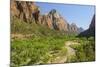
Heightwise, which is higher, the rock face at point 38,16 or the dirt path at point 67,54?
the rock face at point 38,16

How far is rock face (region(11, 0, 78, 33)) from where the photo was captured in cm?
273

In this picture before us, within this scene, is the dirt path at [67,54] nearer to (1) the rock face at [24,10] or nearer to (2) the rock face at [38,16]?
(2) the rock face at [38,16]

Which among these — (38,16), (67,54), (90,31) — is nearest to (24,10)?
(38,16)

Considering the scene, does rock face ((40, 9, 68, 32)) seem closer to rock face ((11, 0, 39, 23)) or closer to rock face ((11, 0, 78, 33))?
rock face ((11, 0, 78, 33))

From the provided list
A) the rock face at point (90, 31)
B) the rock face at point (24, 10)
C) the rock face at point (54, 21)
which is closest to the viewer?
the rock face at point (24, 10)

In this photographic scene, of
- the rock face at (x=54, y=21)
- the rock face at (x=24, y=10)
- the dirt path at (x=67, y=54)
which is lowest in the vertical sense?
the dirt path at (x=67, y=54)

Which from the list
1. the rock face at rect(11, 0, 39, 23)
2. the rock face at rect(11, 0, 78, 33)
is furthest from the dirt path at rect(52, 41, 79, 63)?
the rock face at rect(11, 0, 39, 23)

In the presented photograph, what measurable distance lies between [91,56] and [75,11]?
0.70 metres

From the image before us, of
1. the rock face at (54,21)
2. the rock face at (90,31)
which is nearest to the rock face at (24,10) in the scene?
the rock face at (54,21)

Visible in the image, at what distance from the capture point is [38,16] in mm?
2844

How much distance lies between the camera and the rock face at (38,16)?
→ 2.73 meters
